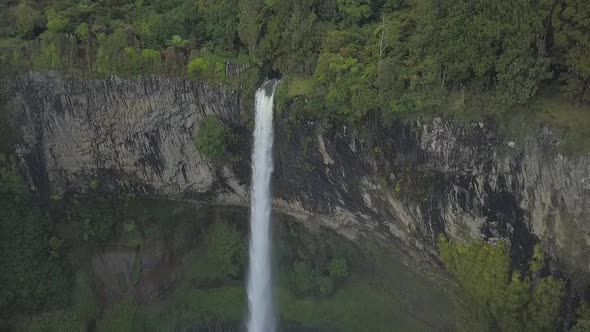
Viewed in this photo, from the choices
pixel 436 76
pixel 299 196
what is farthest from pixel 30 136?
pixel 436 76

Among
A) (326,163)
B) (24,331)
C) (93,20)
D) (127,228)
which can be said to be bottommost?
(24,331)

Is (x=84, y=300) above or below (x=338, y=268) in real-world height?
below

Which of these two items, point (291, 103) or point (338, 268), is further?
point (338, 268)

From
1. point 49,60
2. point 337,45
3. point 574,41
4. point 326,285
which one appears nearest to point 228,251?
point 326,285

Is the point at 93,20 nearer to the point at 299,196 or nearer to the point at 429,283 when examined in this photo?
the point at 299,196

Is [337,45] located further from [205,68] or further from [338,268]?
[338,268]

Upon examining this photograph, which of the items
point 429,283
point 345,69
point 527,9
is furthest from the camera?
point 429,283

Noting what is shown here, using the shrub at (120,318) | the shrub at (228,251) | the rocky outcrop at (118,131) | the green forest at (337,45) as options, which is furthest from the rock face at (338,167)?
the shrub at (120,318)

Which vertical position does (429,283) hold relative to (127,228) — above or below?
below
